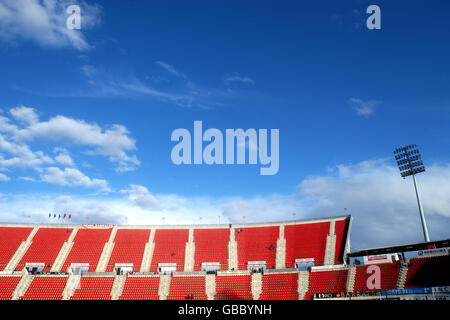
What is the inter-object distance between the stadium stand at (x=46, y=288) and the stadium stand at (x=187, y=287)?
2048 centimetres

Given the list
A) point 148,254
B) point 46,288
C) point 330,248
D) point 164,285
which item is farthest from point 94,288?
point 330,248

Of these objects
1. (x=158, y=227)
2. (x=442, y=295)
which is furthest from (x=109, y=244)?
(x=442, y=295)

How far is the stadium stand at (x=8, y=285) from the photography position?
56737 mm

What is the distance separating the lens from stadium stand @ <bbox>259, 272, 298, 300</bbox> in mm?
56281

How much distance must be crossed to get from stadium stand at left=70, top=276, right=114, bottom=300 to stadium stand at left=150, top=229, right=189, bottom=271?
31.9ft

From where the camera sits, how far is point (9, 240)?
231 ft

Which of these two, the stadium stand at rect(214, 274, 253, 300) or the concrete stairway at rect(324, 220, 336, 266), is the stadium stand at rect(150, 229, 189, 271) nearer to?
the stadium stand at rect(214, 274, 253, 300)

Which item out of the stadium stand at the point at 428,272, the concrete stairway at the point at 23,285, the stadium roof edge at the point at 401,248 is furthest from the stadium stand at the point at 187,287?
the stadium stand at the point at 428,272

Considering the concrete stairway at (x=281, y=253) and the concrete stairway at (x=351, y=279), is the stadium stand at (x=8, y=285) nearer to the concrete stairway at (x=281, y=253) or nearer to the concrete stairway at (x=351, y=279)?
the concrete stairway at (x=281, y=253)

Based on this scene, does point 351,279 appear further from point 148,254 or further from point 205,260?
point 148,254

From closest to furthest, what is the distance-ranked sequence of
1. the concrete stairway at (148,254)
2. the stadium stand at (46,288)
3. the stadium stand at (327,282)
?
the stadium stand at (327,282) → the stadium stand at (46,288) → the concrete stairway at (148,254)
